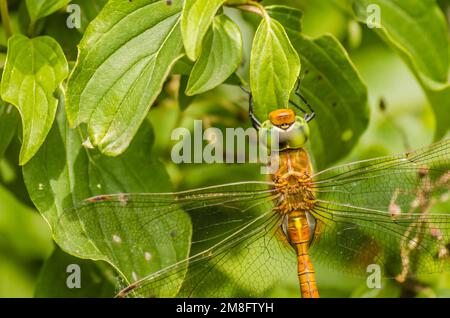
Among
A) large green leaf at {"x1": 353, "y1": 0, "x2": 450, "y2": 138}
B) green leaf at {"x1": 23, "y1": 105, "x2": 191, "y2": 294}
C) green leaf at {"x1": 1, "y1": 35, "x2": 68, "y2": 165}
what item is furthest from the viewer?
large green leaf at {"x1": 353, "y1": 0, "x2": 450, "y2": 138}

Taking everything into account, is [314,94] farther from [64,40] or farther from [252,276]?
[64,40]

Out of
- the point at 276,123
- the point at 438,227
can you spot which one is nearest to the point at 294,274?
the point at 438,227

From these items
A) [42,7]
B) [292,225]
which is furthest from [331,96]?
[42,7]

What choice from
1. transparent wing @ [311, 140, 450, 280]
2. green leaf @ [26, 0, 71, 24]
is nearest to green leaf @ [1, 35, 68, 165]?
green leaf @ [26, 0, 71, 24]

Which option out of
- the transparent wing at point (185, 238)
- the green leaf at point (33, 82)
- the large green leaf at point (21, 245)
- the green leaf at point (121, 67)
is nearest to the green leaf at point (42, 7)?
the green leaf at point (33, 82)

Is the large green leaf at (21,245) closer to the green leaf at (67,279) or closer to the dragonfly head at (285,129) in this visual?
the green leaf at (67,279)

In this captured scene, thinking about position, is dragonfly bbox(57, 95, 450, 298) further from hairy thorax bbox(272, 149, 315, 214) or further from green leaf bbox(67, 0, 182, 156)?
green leaf bbox(67, 0, 182, 156)
